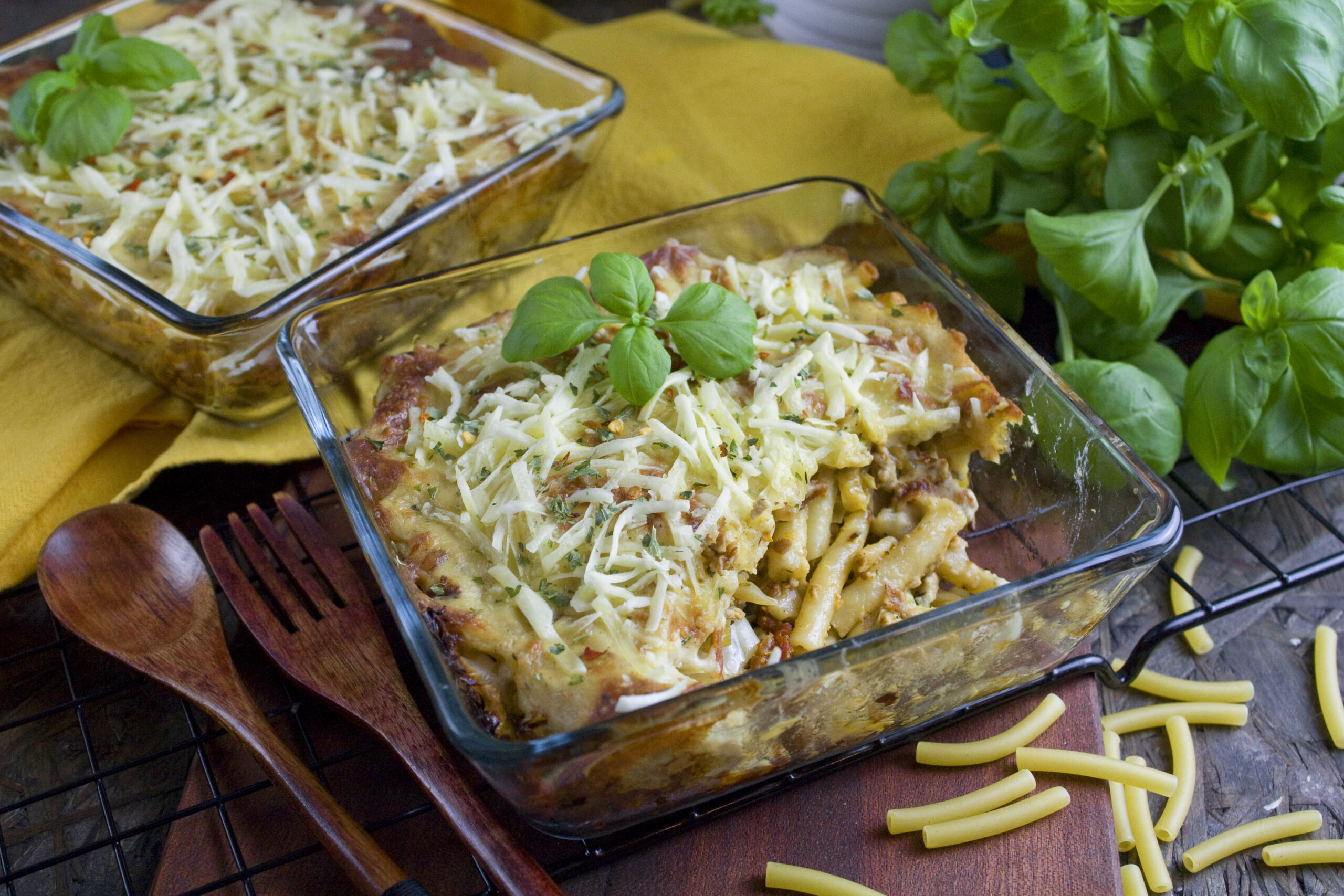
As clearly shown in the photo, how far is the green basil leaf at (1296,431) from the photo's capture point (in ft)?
5.57

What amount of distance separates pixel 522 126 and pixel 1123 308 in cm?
125

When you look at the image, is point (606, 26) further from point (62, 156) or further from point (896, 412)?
point (896, 412)

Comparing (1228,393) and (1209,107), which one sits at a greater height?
(1209,107)

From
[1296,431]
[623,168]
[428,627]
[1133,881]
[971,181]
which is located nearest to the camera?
[428,627]

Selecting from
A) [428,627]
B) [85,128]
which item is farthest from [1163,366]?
[85,128]

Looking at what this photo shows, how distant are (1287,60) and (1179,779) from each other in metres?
1.05

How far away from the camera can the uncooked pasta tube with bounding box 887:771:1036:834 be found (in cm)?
137

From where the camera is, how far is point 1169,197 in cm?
183

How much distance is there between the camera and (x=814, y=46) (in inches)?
111

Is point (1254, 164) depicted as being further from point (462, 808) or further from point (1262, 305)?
point (462, 808)

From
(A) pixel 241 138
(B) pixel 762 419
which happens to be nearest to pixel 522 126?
(A) pixel 241 138

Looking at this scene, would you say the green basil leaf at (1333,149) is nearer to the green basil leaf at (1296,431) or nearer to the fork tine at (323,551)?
the green basil leaf at (1296,431)

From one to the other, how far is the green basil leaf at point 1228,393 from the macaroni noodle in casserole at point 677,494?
1.16 ft

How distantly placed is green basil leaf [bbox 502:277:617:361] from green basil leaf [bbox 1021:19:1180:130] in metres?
0.84
